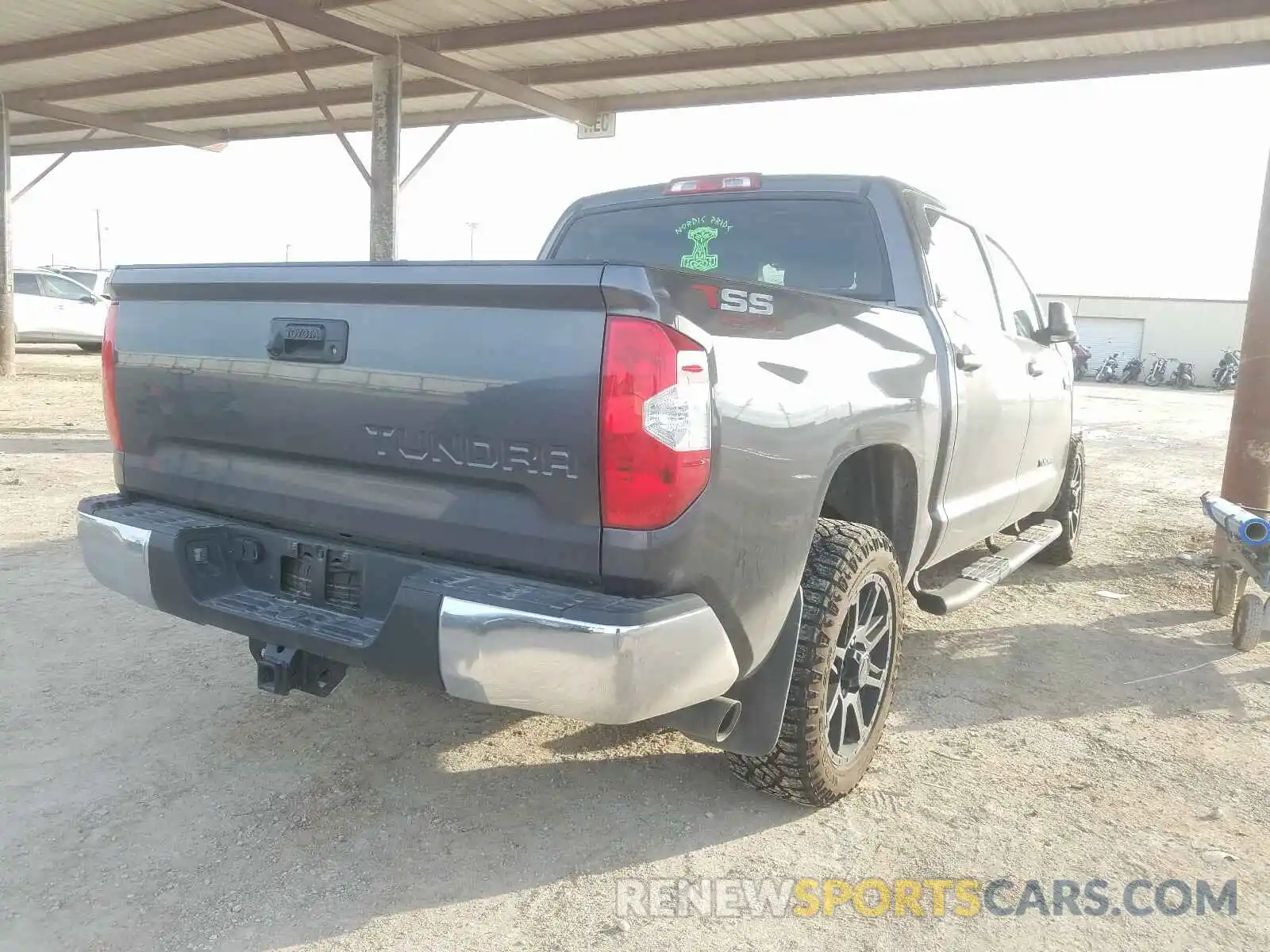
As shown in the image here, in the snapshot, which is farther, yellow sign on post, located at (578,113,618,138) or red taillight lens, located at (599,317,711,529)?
yellow sign on post, located at (578,113,618,138)

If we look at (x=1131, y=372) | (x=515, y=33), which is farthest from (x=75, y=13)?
(x=1131, y=372)

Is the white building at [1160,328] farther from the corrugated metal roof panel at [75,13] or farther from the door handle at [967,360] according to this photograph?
the door handle at [967,360]

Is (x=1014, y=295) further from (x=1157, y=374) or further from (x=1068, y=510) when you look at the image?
(x=1157, y=374)

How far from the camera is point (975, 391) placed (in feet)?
12.1

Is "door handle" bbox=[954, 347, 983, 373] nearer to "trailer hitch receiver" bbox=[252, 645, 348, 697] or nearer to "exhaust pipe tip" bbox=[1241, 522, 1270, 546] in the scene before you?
"exhaust pipe tip" bbox=[1241, 522, 1270, 546]

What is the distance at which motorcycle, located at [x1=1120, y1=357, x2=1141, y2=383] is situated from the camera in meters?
35.2

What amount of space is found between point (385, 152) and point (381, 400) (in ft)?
29.8

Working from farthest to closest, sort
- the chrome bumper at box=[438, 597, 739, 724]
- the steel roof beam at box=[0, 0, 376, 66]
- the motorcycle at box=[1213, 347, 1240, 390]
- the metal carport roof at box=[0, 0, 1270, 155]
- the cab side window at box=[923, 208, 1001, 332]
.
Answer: the motorcycle at box=[1213, 347, 1240, 390], the steel roof beam at box=[0, 0, 376, 66], the metal carport roof at box=[0, 0, 1270, 155], the cab side window at box=[923, 208, 1001, 332], the chrome bumper at box=[438, 597, 739, 724]

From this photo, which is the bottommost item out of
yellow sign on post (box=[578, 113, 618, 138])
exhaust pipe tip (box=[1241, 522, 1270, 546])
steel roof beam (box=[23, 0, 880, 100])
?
exhaust pipe tip (box=[1241, 522, 1270, 546])

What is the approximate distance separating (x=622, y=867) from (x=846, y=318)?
164cm

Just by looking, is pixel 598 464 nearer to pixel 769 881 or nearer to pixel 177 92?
pixel 769 881

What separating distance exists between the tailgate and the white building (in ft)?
130

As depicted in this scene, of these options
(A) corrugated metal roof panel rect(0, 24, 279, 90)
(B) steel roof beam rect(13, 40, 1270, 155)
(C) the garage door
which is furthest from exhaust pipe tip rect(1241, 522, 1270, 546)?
(C) the garage door

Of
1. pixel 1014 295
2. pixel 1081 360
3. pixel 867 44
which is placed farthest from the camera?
pixel 1081 360
